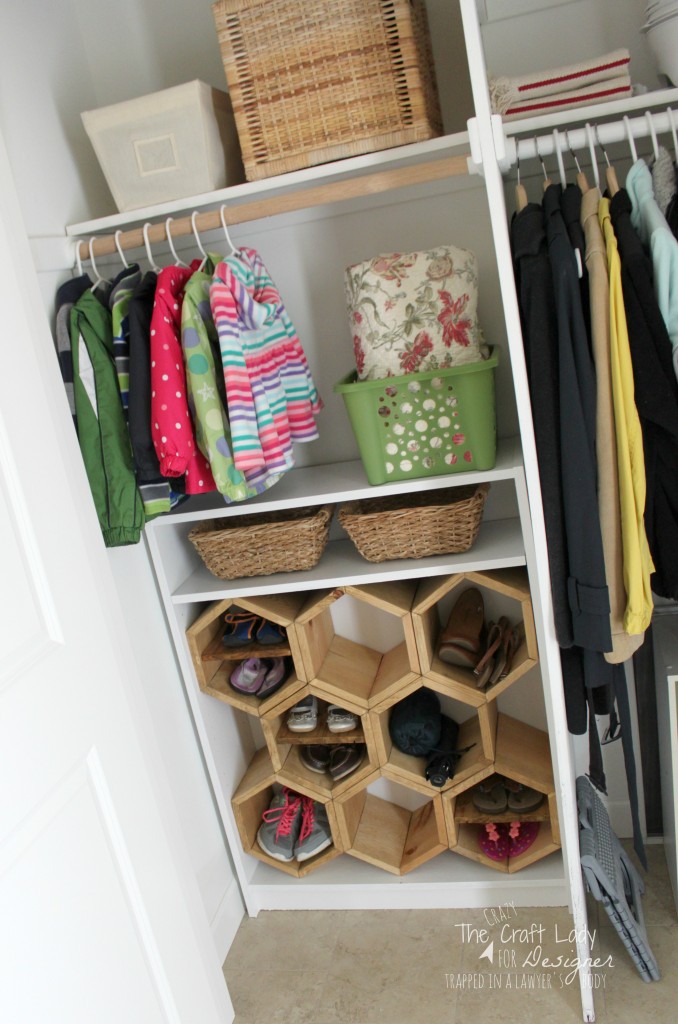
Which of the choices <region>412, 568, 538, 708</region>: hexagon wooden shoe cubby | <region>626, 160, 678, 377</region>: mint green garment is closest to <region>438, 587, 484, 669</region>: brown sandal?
Answer: <region>412, 568, 538, 708</region>: hexagon wooden shoe cubby

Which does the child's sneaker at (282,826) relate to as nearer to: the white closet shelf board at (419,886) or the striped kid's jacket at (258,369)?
the white closet shelf board at (419,886)

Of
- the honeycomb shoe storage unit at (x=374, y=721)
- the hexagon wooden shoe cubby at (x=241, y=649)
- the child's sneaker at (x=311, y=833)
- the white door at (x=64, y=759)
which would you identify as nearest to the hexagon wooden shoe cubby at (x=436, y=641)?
the honeycomb shoe storage unit at (x=374, y=721)

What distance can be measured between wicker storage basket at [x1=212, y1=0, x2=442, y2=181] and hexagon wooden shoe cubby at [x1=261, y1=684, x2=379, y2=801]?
3.87 feet

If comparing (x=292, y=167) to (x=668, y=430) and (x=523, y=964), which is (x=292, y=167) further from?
(x=523, y=964)

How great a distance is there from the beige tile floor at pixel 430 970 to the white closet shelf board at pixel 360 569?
2.77 feet

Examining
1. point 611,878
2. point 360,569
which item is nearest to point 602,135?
point 360,569

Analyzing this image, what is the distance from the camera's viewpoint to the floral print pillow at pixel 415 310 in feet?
5.46

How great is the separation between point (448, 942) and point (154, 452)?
1302 mm

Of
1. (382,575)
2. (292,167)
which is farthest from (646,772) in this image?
(292,167)

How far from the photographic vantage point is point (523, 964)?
188cm

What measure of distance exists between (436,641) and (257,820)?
679 mm

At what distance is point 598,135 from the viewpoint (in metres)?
1.52

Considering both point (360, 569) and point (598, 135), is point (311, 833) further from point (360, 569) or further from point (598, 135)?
point (598, 135)

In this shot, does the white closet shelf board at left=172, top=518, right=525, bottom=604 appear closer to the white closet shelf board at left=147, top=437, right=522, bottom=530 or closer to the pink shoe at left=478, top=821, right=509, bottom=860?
the white closet shelf board at left=147, top=437, right=522, bottom=530
